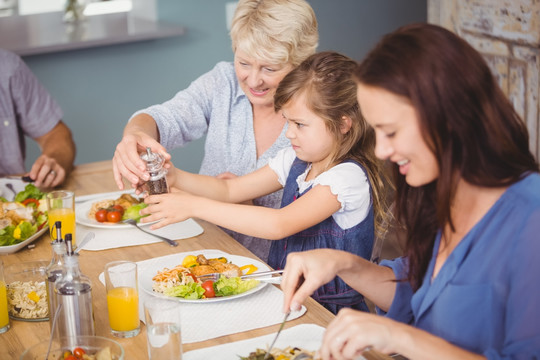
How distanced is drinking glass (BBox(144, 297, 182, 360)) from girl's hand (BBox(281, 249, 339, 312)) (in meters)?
0.22

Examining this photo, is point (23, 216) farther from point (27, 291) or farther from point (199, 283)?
point (199, 283)

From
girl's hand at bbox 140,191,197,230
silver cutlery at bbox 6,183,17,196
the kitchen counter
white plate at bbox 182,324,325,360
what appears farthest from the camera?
the kitchen counter

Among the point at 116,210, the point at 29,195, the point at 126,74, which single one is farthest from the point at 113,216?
the point at 126,74

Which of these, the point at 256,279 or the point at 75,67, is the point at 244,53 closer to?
the point at 256,279

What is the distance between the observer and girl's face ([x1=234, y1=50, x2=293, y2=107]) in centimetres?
227

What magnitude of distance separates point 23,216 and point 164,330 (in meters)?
0.97

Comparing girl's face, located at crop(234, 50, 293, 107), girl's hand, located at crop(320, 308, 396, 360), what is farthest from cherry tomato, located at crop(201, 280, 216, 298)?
girl's face, located at crop(234, 50, 293, 107)

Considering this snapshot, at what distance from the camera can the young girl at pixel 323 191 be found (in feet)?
6.19

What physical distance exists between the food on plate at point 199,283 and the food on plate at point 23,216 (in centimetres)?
51

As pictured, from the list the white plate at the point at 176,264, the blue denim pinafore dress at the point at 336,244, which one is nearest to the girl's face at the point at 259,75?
the blue denim pinafore dress at the point at 336,244

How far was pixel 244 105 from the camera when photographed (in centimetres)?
251

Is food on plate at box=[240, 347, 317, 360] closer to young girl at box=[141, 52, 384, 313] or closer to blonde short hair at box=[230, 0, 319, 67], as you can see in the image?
young girl at box=[141, 52, 384, 313]

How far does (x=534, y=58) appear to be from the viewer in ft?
10.9

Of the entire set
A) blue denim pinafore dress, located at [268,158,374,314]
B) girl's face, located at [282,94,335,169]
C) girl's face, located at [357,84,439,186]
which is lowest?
blue denim pinafore dress, located at [268,158,374,314]
